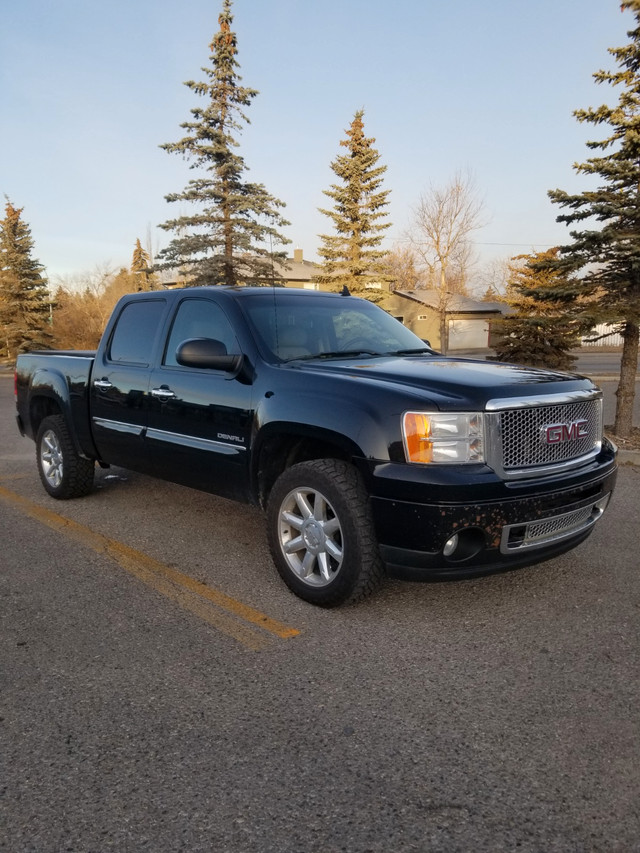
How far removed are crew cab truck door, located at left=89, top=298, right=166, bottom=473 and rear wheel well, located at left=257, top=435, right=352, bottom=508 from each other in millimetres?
1296

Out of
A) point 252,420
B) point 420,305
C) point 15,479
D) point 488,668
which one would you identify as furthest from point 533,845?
point 420,305

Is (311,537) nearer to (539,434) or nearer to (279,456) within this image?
(279,456)

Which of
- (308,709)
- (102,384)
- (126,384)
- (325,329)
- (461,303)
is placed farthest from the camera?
(461,303)

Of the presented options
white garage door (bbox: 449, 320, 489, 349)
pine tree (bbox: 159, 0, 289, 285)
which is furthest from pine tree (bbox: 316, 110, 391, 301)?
white garage door (bbox: 449, 320, 489, 349)

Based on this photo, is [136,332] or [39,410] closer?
[136,332]

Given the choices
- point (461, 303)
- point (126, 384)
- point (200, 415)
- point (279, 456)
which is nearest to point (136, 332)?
point (126, 384)

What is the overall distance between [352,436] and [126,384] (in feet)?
8.08

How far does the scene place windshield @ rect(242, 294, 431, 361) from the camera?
4.38 metres

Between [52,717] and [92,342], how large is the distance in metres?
40.3

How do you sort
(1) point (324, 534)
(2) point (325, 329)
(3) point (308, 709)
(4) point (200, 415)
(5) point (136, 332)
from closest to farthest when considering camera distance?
(3) point (308, 709), (1) point (324, 534), (4) point (200, 415), (2) point (325, 329), (5) point (136, 332)

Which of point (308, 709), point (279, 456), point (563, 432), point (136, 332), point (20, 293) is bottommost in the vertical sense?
point (308, 709)

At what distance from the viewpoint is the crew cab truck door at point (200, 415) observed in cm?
419

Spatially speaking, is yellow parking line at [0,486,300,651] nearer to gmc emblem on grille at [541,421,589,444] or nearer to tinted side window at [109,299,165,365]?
tinted side window at [109,299,165,365]

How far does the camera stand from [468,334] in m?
55.5
